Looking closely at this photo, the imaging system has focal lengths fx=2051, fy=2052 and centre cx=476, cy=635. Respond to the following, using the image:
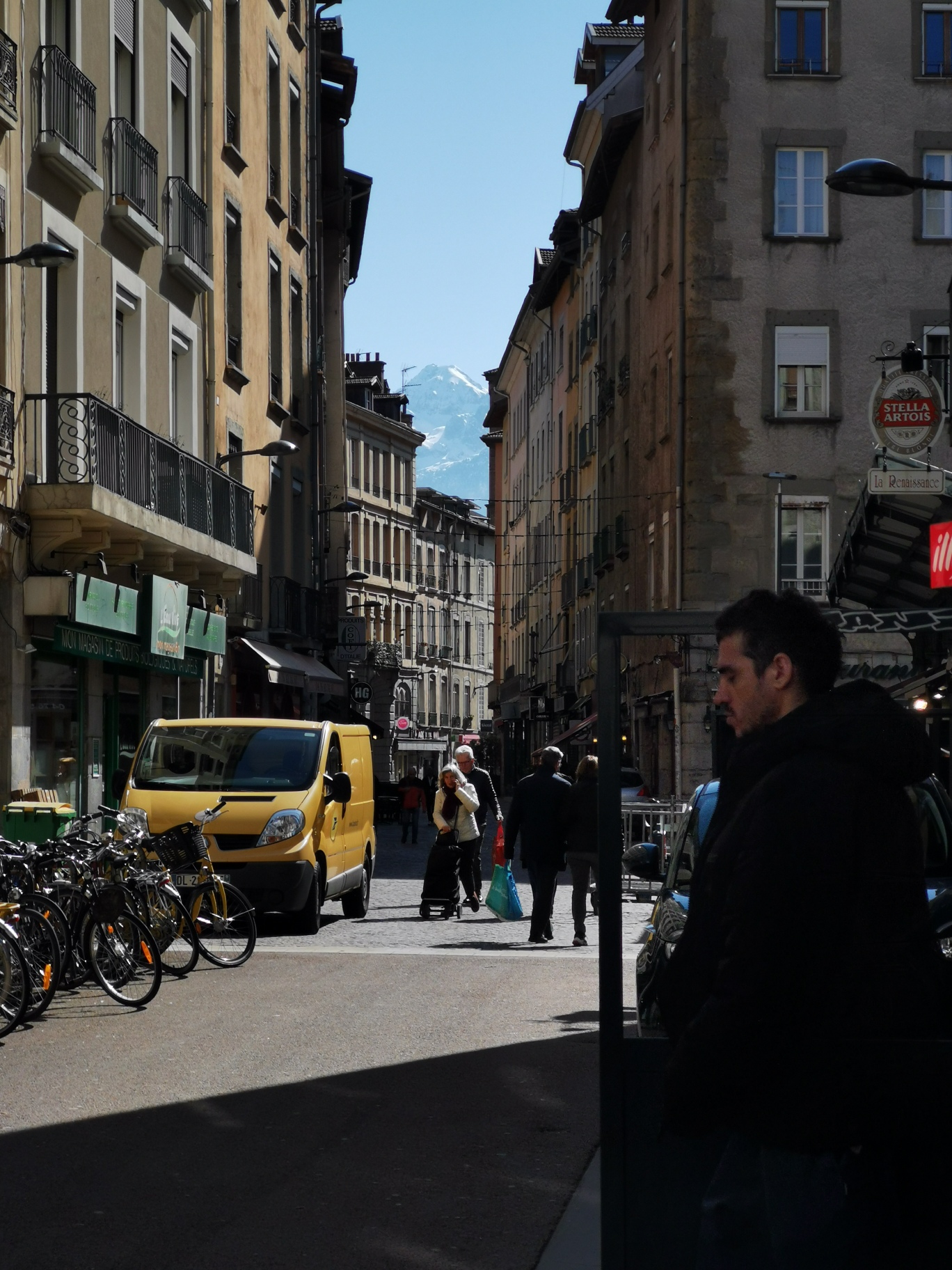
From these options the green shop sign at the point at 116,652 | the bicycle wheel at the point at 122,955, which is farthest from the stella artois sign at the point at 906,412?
the bicycle wheel at the point at 122,955

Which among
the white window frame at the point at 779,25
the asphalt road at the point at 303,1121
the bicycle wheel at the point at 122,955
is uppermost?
the white window frame at the point at 779,25

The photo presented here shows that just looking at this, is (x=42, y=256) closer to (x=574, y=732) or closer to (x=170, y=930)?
(x=170, y=930)

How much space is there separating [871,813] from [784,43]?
39.3 m

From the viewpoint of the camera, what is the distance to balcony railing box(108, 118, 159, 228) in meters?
25.4

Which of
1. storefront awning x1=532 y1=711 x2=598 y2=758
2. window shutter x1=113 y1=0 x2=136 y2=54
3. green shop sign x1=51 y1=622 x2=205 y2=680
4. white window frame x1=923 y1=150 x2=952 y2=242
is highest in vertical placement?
white window frame x1=923 y1=150 x2=952 y2=242

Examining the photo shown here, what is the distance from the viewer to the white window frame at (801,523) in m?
39.2

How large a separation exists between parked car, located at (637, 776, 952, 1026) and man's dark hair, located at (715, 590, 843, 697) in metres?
3.54

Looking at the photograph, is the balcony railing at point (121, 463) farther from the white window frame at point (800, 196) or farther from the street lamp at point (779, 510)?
Result: the white window frame at point (800, 196)

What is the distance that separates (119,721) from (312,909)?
341 inches

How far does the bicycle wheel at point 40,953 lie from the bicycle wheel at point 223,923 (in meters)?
2.97

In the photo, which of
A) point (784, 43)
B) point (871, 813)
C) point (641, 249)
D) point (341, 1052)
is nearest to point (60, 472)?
point (341, 1052)

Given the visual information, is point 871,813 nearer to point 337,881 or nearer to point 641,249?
point 337,881

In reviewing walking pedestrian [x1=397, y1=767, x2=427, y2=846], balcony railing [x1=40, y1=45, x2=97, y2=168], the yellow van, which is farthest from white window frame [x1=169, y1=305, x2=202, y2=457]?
walking pedestrian [x1=397, y1=767, x2=427, y2=846]

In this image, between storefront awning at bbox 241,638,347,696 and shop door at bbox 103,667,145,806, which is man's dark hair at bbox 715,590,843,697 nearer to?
shop door at bbox 103,667,145,806
